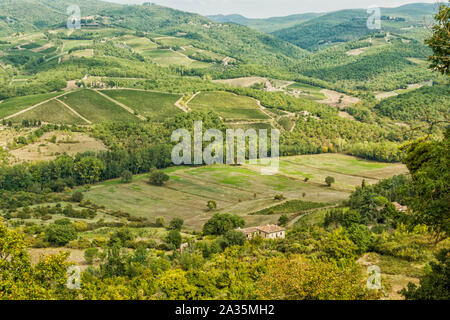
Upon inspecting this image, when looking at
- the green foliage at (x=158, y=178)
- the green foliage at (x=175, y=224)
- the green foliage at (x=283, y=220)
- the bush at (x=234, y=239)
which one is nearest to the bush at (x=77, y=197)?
the green foliage at (x=158, y=178)

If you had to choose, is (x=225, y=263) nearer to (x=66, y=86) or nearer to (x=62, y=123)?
(x=62, y=123)

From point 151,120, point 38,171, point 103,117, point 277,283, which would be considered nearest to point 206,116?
point 151,120

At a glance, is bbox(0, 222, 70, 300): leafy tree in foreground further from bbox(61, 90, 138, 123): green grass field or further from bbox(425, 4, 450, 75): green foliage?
bbox(61, 90, 138, 123): green grass field

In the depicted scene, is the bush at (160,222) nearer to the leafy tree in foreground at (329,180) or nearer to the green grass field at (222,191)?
the green grass field at (222,191)

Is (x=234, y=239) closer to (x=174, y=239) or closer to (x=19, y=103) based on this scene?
(x=174, y=239)

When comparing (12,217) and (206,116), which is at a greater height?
(206,116)

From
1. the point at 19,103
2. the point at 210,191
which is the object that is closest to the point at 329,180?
the point at 210,191

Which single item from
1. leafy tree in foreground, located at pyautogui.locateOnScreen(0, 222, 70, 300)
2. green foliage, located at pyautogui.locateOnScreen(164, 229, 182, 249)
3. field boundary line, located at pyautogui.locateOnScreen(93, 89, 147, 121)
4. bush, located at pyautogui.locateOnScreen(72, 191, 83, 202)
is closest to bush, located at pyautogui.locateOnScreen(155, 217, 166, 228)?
green foliage, located at pyautogui.locateOnScreen(164, 229, 182, 249)
